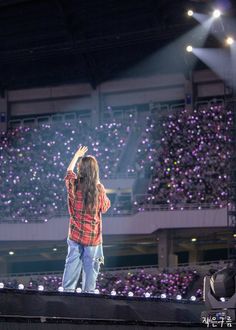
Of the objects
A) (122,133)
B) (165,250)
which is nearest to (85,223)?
(165,250)

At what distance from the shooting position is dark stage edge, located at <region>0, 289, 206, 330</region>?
509cm

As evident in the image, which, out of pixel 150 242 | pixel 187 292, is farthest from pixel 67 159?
pixel 187 292

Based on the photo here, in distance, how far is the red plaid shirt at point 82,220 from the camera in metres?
8.06

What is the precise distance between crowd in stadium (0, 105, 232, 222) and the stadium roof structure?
292cm

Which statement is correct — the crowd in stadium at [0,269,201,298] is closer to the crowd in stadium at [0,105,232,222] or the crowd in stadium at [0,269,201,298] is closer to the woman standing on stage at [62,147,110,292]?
the crowd in stadium at [0,105,232,222]

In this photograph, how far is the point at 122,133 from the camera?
123 feet

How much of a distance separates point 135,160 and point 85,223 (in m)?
28.0

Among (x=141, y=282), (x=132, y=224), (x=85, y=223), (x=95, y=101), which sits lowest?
(x=85, y=223)

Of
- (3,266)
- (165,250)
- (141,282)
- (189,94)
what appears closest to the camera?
(141,282)

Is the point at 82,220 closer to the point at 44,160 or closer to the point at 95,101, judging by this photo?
the point at 44,160

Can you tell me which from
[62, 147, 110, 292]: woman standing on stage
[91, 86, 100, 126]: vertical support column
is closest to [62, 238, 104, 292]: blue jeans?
[62, 147, 110, 292]: woman standing on stage

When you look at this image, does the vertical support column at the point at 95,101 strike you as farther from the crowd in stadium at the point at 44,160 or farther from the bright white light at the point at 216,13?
the bright white light at the point at 216,13

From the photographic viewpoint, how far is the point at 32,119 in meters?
41.5

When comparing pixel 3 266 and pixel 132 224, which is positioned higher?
pixel 132 224
